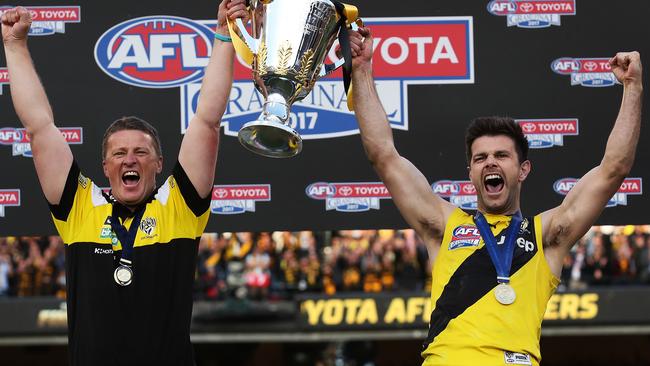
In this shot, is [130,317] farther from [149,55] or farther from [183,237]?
[149,55]

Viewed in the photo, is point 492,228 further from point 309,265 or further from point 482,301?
point 309,265

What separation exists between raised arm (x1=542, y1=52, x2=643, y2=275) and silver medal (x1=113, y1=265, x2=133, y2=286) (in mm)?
1781

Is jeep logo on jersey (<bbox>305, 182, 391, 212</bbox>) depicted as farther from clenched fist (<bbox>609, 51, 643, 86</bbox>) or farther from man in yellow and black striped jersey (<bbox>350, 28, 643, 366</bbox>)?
clenched fist (<bbox>609, 51, 643, 86</bbox>)

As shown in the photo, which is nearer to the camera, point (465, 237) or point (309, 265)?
point (465, 237)

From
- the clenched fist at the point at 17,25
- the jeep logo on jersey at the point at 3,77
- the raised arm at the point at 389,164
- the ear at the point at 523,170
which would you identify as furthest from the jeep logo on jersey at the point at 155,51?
the ear at the point at 523,170

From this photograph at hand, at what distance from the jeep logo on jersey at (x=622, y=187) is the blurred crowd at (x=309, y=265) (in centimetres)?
1086

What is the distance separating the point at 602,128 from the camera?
18.6 ft

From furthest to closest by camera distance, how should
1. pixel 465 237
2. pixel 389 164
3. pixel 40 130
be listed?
pixel 389 164 → pixel 465 237 → pixel 40 130

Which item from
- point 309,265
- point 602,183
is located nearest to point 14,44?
point 602,183

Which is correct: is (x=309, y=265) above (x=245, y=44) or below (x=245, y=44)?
above

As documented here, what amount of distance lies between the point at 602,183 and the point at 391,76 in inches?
58.0

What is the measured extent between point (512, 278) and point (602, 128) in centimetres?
154

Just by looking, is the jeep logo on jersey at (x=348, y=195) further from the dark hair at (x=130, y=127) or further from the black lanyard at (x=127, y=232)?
the black lanyard at (x=127, y=232)

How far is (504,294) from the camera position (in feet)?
14.5
